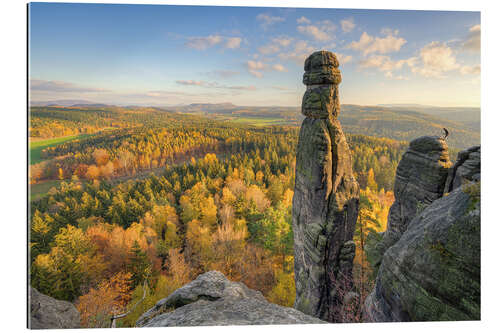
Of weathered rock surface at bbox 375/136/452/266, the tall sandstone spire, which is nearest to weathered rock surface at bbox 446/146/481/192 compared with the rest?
weathered rock surface at bbox 375/136/452/266

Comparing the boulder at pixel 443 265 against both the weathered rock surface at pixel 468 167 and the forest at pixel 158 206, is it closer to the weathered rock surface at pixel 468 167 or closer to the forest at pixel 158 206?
the weathered rock surface at pixel 468 167

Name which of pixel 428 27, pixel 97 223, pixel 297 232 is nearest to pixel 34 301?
pixel 297 232

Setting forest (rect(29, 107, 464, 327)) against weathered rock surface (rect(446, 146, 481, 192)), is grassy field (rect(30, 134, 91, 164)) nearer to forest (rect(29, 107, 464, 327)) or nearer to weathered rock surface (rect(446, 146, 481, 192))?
forest (rect(29, 107, 464, 327))

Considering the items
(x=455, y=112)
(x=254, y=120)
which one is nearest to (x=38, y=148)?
(x=254, y=120)

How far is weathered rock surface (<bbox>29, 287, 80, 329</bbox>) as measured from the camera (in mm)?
5223

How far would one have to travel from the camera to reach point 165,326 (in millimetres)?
4953

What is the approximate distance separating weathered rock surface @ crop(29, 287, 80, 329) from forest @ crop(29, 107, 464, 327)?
60 cm

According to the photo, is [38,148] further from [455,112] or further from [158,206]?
[455,112]

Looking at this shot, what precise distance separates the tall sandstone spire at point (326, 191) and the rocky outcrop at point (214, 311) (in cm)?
268

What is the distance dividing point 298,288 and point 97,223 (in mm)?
15435

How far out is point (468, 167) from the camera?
516 cm

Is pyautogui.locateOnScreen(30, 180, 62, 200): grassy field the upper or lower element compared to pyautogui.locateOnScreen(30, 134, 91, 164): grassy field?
lower

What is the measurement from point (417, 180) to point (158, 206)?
17.6 m

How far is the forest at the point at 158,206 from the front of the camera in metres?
8.03
